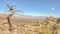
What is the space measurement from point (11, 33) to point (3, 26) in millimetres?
7175

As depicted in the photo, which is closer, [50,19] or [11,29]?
[11,29]

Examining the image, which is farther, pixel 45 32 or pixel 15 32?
pixel 15 32

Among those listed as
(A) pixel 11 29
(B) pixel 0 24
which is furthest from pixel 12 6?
(B) pixel 0 24

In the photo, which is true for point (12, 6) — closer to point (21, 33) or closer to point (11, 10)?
point (11, 10)

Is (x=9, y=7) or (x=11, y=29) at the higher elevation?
(x=9, y=7)

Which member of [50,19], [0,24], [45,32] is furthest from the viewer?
[50,19]

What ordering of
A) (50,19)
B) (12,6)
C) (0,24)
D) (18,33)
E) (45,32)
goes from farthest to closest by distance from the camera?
(50,19), (0,24), (12,6), (18,33), (45,32)

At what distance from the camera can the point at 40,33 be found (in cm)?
2250

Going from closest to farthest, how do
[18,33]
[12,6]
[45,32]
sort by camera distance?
[45,32]
[18,33]
[12,6]

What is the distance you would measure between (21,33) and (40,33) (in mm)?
3316

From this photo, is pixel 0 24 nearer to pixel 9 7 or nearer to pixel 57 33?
pixel 9 7

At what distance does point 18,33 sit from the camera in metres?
24.5

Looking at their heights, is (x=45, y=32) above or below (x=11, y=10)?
below

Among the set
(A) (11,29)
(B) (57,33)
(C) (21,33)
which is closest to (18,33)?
(C) (21,33)
